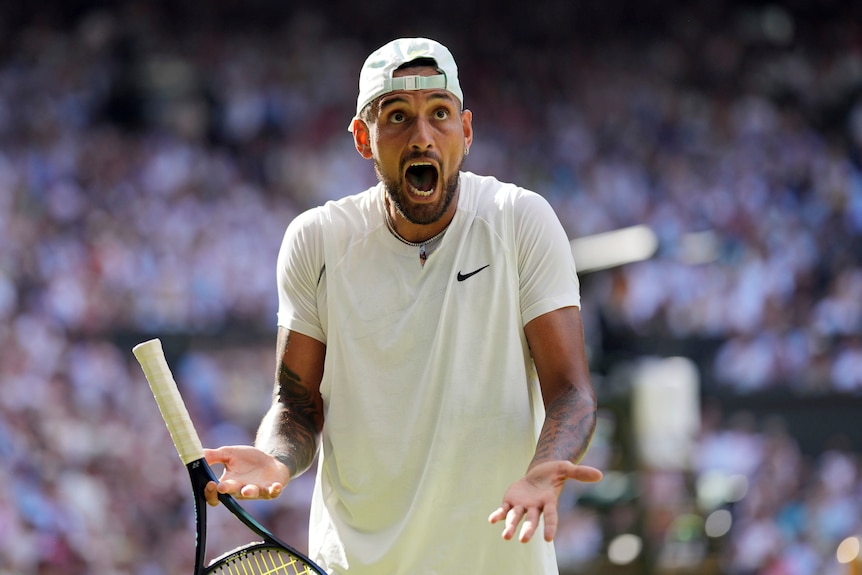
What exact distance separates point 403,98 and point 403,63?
9 cm

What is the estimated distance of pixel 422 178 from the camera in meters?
3.33

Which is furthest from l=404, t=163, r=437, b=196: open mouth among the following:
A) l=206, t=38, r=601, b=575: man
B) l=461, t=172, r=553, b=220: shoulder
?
l=461, t=172, r=553, b=220: shoulder

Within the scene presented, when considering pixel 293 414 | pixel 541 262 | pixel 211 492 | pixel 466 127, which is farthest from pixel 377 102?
pixel 211 492

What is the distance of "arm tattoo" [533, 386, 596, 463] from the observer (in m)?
3.04

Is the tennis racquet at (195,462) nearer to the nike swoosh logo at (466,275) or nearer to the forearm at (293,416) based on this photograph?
the forearm at (293,416)

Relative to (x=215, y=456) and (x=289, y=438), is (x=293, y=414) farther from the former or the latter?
(x=215, y=456)

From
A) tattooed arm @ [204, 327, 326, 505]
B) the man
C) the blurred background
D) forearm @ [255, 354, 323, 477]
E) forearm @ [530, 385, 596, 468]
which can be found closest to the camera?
forearm @ [530, 385, 596, 468]

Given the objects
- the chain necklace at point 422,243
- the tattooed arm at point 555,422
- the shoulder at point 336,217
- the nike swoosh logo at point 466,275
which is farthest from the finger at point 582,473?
the shoulder at point 336,217

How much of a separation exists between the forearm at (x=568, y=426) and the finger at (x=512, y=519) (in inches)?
8.3

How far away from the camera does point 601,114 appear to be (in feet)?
53.7

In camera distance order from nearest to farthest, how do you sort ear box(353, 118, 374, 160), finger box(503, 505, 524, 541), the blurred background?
finger box(503, 505, 524, 541) → ear box(353, 118, 374, 160) → the blurred background

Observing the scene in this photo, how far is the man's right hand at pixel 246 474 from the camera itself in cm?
309

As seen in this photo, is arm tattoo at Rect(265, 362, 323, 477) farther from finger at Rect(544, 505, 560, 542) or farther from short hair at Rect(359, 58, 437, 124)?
finger at Rect(544, 505, 560, 542)

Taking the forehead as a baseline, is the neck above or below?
below
